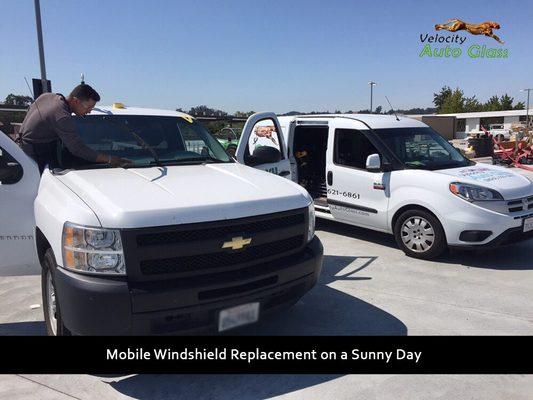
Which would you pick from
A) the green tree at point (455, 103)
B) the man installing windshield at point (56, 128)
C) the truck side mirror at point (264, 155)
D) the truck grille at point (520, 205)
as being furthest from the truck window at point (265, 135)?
the green tree at point (455, 103)

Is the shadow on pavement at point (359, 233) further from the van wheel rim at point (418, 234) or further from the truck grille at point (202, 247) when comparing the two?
the truck grille at point (202, 247)

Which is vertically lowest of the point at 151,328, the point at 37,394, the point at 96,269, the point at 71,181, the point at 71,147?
the point at 37,394

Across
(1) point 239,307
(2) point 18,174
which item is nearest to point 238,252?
(1) point 239,307

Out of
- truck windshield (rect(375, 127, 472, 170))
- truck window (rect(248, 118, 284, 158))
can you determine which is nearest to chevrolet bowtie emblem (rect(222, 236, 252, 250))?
truck windshield (rect(375, 127, 472, 170))

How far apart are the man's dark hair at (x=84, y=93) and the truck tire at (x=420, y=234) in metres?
4.01

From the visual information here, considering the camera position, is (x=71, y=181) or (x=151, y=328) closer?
(x=151, y=328)

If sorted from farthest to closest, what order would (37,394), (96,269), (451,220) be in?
(451,220)
(37,394)
(96,269)

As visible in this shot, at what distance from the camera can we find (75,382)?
3025 millimetres

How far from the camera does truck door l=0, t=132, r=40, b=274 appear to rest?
3.43m

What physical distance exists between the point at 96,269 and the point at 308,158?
5657 mm

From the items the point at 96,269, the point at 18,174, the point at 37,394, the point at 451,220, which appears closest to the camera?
the point at 96,269

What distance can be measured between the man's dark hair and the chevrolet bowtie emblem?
2.04 meters

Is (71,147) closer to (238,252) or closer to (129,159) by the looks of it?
(129,159)

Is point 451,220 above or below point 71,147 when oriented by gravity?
below
